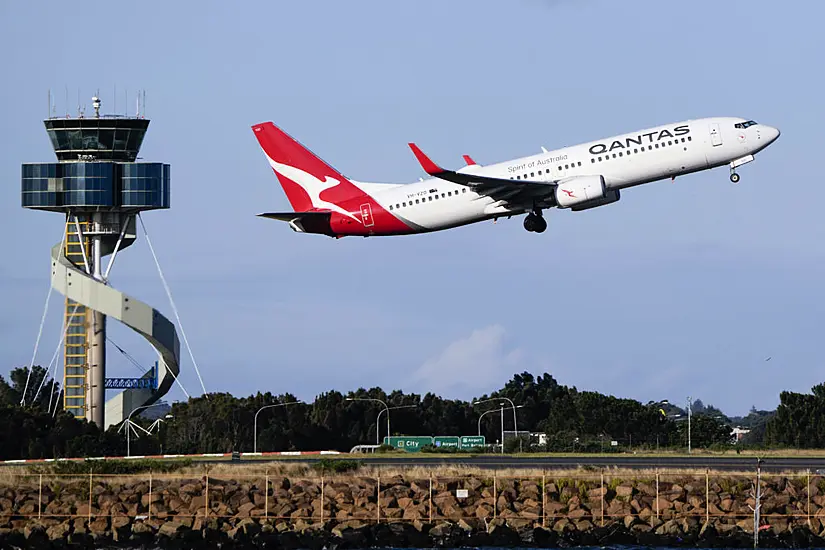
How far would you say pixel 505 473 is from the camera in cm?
6144

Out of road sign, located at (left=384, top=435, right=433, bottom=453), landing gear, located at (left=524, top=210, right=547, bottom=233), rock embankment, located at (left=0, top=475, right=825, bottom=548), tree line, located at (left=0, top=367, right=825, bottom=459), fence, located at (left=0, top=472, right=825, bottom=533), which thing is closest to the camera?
rock embankment, located at (left=0, top=475, right=825, bottom=548)

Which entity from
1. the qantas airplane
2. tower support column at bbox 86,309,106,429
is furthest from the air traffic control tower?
the qantas airplane

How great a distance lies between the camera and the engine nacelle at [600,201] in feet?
229

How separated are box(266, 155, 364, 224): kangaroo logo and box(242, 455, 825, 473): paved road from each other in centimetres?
1337

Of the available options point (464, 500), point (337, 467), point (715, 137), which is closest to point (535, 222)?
point (715, 137)

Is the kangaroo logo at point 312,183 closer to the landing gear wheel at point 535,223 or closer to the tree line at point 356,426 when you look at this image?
the landing gear wheel at point 535,223

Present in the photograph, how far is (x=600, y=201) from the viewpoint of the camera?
70.1 meters

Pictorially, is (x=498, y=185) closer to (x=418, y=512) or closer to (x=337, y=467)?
(x=337, y=467)

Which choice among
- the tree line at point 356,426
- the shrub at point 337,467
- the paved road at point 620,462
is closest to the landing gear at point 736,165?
the paved road at point 620,462

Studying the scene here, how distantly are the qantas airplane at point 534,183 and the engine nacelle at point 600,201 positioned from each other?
0.15ft

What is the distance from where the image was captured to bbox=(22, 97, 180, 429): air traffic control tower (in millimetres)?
141750

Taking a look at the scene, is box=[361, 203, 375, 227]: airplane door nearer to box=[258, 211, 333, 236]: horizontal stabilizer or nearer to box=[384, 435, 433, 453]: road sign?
box=[258, 211, 333, 236]: horizontal stabilizer

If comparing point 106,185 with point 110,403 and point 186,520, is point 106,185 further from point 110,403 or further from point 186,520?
point 186,520

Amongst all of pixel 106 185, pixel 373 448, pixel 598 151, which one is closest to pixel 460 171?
pixel 598 151
